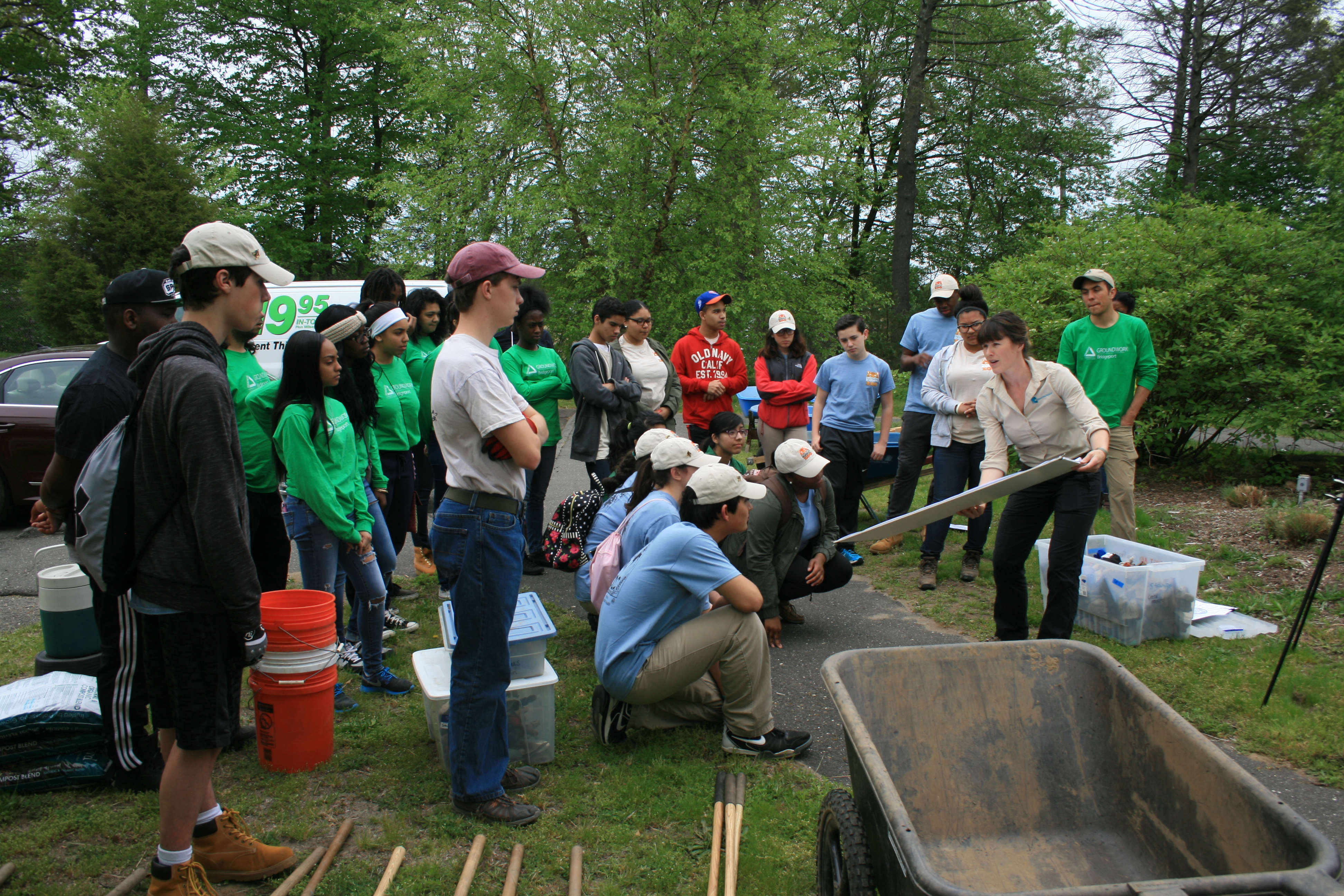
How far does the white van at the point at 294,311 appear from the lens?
8.84 metres

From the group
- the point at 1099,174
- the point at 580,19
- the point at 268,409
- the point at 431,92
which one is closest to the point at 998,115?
the point at 1099,174

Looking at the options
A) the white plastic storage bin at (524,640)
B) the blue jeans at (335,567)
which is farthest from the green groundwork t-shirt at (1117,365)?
the blue jeans at (335,567)

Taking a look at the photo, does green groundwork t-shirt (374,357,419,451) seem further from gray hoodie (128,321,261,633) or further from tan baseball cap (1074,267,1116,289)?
tan baseball cap (1074,267,1116,289)

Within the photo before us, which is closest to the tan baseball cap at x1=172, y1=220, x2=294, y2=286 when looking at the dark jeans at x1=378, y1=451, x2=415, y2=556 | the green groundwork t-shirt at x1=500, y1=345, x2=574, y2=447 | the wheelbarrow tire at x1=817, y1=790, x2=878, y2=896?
the wheelbarrow tire at x1=817, y1=790, x2=878, y2=896

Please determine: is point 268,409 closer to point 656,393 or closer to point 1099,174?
point 656,393

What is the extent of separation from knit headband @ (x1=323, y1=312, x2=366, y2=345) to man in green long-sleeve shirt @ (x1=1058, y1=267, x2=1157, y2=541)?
4.63m

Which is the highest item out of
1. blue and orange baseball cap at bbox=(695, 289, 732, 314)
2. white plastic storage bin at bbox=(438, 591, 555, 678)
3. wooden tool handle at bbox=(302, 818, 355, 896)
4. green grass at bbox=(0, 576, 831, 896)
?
blue and orange baseball cap at bbox=(695, 289, 732, 314)

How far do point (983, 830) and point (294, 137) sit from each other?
2339cm

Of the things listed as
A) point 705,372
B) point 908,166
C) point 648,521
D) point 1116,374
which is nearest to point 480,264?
point 648,521

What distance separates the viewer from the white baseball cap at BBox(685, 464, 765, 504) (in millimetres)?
3574

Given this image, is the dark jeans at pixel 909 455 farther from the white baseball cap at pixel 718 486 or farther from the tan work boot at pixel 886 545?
the white baseball cap at pixel 718 486

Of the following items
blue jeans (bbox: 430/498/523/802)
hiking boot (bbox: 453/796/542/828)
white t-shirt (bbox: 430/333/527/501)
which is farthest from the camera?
hiking boot (bbox: 453/796/542/828)

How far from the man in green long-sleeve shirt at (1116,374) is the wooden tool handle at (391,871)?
16.5 ft

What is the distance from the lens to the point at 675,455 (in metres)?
3.96
